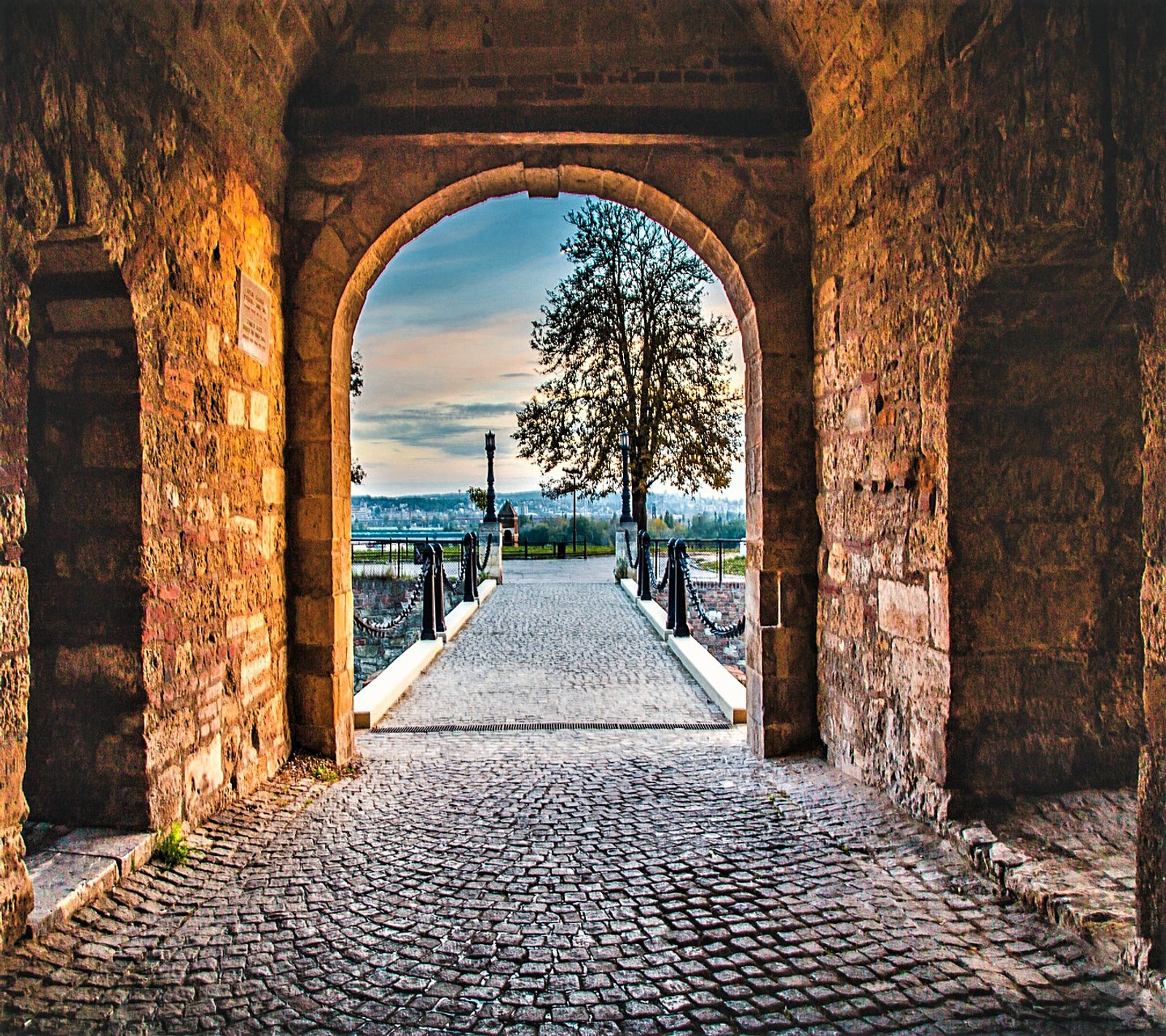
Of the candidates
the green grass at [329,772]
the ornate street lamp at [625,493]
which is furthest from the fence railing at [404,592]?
the ornate street lamp at [625,493]

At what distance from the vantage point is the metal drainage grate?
5.08 m

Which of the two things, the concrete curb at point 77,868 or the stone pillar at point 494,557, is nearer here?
the concrete curb at point 77,868

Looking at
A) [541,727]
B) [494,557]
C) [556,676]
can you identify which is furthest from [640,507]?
[541,727]

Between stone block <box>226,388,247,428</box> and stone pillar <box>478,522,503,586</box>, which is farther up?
stone block <box>226,388,247,428</box>

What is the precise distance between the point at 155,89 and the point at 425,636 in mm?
5954

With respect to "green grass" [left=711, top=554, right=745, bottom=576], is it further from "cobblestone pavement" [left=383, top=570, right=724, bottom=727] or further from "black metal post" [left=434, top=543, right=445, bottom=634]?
"black metal post" [left=434, top=543, right=445, bottom=634]

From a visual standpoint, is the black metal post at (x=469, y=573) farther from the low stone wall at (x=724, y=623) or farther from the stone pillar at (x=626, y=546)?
the stone pillar at (x=626, y=546)

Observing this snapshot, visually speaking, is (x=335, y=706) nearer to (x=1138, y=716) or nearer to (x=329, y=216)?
(x=329, y=216)

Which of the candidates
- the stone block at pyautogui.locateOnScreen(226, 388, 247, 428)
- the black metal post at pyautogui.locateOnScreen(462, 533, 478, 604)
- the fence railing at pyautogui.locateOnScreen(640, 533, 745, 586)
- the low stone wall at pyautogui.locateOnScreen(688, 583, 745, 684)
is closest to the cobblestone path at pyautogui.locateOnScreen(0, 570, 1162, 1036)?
the stone block at pyautogui.locateOnScreen(226, 388, 247, 428)

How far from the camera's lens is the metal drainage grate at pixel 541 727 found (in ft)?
16.7

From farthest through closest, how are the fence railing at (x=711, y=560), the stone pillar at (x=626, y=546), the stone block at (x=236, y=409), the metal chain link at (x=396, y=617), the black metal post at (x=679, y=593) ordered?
the stone pillar at (x=626, y=546)
the fence railing at (x=711, y=560)
the black metal post at (x=679, y=593)
the metal chain link at (x=396, y=617)
the stone block at (x=236, y=409)

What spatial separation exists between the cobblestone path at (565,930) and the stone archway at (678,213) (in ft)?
2.22

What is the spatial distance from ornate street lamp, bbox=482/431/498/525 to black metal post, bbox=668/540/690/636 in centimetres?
842

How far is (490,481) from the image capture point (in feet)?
57.6
